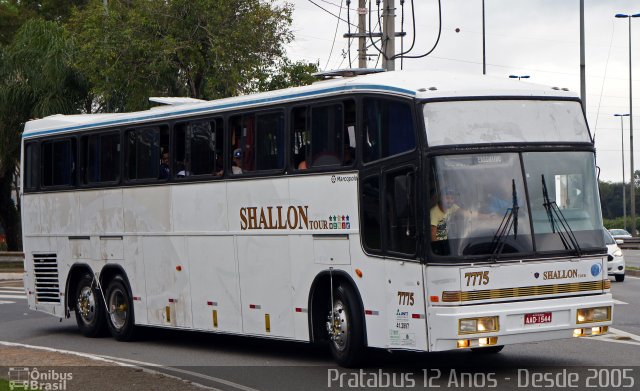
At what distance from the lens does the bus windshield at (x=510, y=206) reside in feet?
44.0

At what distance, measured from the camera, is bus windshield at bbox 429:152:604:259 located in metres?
13.4

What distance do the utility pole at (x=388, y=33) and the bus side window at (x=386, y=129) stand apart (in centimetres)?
1312

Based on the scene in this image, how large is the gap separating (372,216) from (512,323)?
7.05 ft

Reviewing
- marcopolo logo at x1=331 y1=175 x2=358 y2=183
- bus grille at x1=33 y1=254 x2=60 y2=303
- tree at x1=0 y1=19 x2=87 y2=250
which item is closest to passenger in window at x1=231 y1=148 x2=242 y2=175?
marcopolo logo at x1=331 y1=175 x2=358 y2=183

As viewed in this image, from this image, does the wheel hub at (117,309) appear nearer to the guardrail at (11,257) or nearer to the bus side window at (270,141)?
the bus side window at (270,141)

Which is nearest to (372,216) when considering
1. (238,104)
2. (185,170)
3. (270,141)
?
(270,141)

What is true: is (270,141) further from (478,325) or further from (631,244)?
(631,244)

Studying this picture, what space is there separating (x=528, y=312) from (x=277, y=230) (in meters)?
4.07

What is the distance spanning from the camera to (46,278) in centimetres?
2211

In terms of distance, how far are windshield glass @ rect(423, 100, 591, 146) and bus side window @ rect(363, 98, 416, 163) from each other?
0.30 m

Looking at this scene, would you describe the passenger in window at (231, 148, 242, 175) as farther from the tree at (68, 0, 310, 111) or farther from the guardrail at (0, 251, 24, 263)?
the guardrail at (0, 251, 24, 263)

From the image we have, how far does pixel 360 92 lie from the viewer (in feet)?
48.5

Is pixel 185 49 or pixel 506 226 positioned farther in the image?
pixel 185 49

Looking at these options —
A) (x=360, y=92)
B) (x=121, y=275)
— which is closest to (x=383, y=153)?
(x=360, y=92)
